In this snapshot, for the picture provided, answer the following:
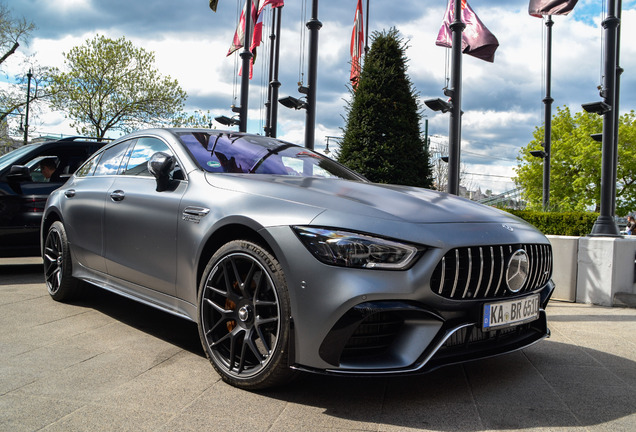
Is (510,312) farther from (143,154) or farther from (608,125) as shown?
(608,125)

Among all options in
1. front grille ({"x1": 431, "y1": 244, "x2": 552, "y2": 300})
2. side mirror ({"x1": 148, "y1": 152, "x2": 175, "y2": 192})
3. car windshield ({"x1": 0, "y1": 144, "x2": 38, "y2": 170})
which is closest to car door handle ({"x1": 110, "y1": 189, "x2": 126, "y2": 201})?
side mirror ({"x1": 148, "y1": 152, "x2": 175, "y2": 192})

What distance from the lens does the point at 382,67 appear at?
10828 mm

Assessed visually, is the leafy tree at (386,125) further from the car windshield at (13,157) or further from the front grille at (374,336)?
the front grille at (374,336)

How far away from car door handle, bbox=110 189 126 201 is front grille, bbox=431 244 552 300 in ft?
8.30

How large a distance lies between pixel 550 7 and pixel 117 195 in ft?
35.1

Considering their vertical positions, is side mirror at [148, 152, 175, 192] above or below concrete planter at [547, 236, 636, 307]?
above

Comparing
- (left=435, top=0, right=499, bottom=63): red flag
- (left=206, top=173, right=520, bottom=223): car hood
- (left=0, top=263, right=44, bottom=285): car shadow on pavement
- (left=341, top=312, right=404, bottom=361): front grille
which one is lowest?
(left=0, top=263, right=44, bottom=285): car shadow on pavement

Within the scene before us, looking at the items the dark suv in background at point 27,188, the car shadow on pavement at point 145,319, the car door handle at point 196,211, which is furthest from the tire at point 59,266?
the car door handle at point 196,211

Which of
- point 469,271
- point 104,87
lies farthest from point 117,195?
point 104,87

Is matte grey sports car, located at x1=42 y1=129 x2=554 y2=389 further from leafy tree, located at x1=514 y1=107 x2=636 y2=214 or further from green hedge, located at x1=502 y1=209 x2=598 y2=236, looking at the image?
leafy tree, located at x1=514 y1=107 x2=636 y2=214

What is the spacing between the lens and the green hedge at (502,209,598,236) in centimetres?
1281

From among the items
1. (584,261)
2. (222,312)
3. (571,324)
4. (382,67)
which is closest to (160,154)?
(222,312)

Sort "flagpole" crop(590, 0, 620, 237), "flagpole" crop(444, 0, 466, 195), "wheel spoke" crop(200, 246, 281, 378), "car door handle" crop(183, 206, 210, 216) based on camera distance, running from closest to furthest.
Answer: "wheel spoke" crop(200, 246, 281, 378) → "car door handle" crop(183, 206, 210, 216) → "flagpole" crop(590, 0, 620, 237) → "flagpole" crop(444, 0, 466, 195)

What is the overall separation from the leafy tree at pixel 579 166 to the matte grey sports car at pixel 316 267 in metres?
34.8
